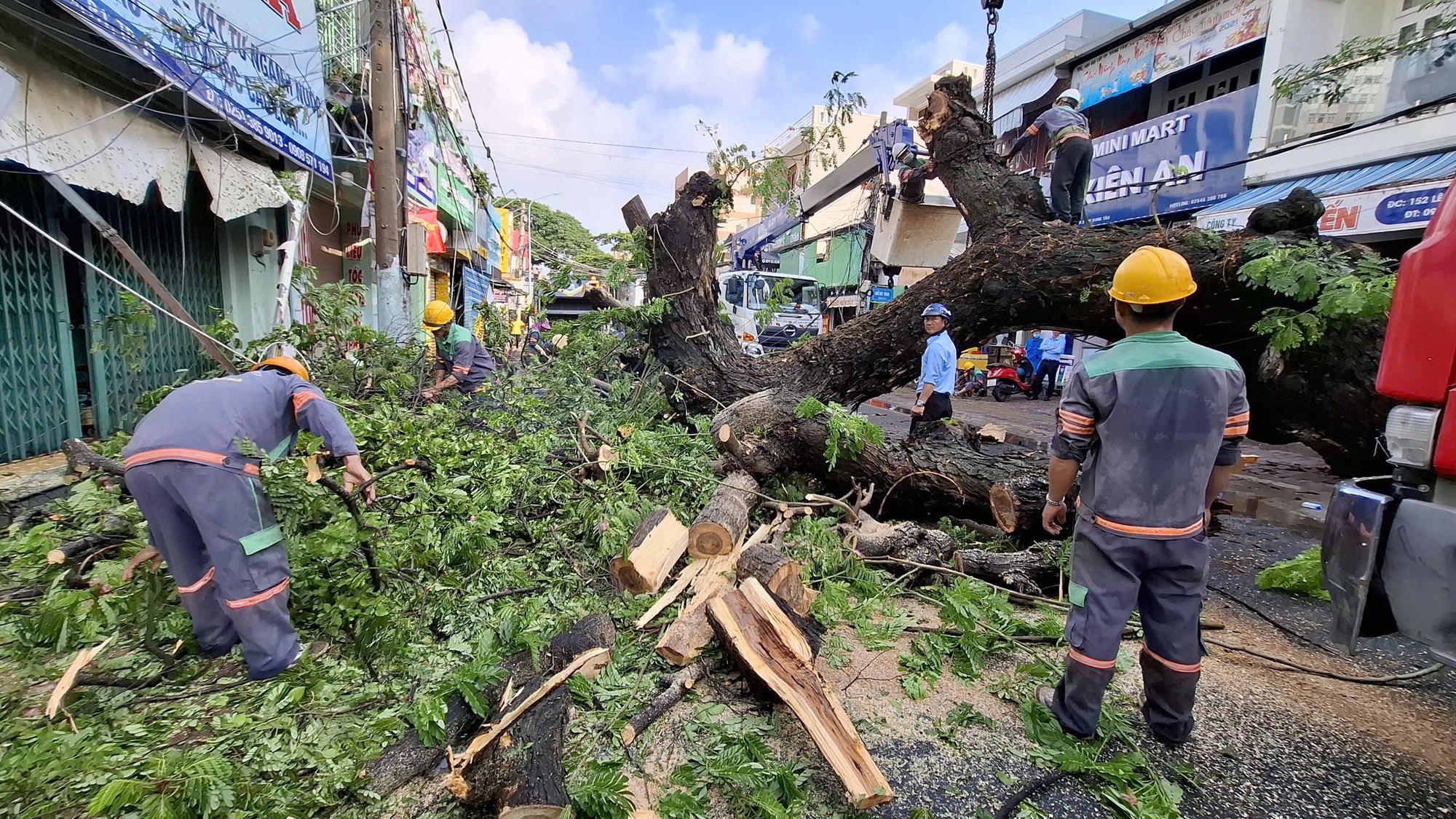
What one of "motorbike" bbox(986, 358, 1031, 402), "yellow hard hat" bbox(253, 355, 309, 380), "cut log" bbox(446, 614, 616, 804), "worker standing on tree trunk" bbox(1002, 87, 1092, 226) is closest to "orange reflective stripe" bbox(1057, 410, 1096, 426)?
"cut log" bbox(446, 614, 616, 804)

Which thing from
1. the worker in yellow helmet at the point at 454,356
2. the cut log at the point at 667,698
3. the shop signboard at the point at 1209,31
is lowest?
the cut log at the point at 667,698

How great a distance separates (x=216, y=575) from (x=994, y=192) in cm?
541

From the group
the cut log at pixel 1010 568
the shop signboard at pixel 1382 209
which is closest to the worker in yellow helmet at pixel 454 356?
the cut log at pixel 1010 568

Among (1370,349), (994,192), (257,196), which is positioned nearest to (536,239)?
(257,196)

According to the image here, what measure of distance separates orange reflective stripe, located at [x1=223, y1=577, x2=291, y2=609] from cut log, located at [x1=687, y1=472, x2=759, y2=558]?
5.87ft

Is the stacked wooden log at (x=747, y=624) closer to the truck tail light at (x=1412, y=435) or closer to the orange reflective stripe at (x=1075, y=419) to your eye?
the orange reflective stripe at (x=1075, y=419)

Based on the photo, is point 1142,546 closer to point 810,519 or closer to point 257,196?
point 810,519

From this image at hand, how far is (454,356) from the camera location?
5875 mm

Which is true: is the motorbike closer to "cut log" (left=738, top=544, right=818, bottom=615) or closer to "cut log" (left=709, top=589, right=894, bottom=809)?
"cut log" (left=738, top=544, right=818, bottom=615)

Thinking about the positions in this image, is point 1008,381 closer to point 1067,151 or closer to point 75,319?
point 1067,151

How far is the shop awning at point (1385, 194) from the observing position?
7363 mm

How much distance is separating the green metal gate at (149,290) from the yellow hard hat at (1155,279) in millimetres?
5367

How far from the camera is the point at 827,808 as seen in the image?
1948 mm

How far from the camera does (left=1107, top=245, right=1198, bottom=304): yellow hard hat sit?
214 cm
